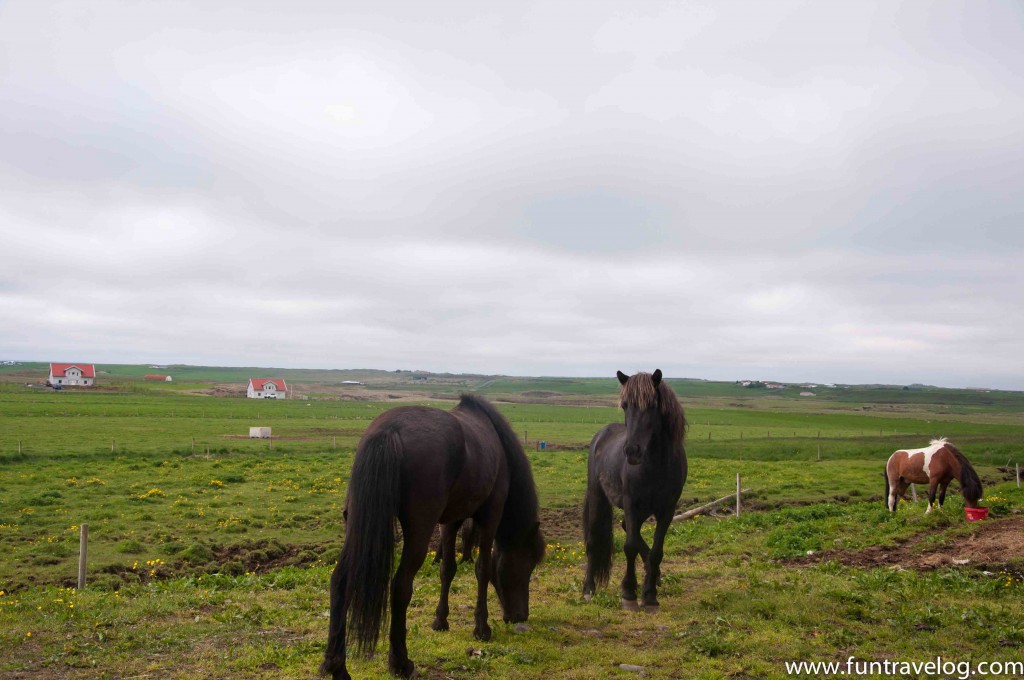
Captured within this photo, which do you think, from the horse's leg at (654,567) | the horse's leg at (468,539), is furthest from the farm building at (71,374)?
the horse's leg at (654,567)

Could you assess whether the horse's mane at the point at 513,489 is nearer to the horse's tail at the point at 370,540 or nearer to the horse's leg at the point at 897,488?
the horse's tail at the point at 370,540

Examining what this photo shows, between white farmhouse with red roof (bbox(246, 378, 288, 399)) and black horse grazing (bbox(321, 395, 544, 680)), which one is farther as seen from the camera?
white farmhouse with red roof (bbox(246, 378, 288, 399))

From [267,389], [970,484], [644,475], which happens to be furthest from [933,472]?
[267,389]

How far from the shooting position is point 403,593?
16.7 feet

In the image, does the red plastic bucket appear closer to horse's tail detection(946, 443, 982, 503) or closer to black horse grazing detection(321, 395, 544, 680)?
horse's tail detection(946, 443, 982, 503)

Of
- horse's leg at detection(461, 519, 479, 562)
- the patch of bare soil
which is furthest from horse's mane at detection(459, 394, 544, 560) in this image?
the patch of bare soil

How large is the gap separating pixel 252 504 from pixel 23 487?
720 centimetres

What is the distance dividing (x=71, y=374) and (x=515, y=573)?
122686 millimetres

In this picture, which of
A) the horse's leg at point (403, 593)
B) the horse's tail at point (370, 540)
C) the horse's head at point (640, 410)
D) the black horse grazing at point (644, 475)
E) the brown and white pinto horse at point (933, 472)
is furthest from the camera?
the brown and white pinto horse at point (933, 472)

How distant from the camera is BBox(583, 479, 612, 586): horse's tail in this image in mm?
8039

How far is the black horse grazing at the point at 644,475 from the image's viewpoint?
7.05m

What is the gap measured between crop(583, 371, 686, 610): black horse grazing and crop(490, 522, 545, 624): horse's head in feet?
3.99

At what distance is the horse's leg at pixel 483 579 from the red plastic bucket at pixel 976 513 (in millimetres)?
9262

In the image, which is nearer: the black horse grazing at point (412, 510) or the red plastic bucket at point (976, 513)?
the black horse grazing at point (412, 510)
